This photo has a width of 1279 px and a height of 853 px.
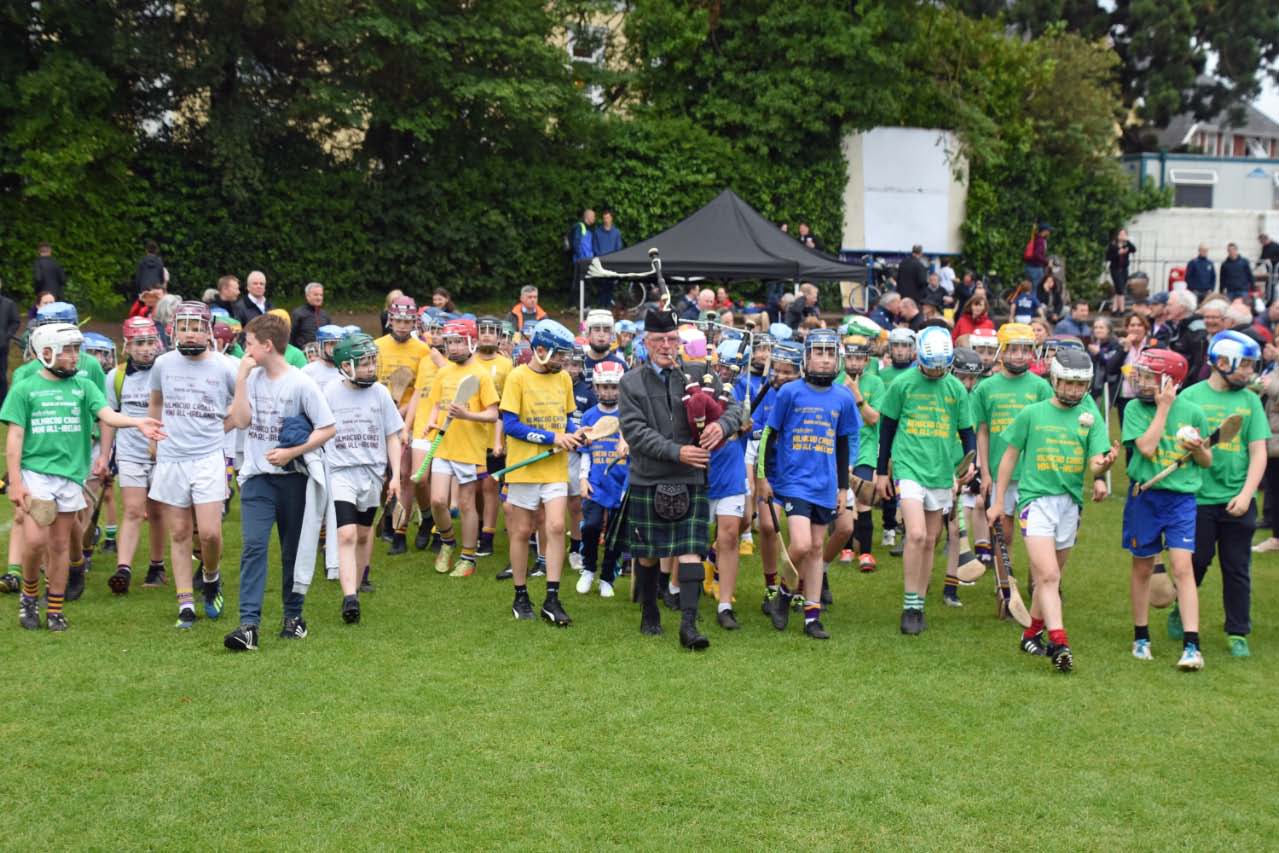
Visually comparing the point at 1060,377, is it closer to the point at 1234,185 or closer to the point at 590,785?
the point at 590,785

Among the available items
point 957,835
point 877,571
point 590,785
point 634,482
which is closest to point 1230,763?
point 957,835

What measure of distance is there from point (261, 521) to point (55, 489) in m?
1.37

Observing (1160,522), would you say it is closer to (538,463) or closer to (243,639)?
(538,463)

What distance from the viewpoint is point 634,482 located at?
27.6 ft

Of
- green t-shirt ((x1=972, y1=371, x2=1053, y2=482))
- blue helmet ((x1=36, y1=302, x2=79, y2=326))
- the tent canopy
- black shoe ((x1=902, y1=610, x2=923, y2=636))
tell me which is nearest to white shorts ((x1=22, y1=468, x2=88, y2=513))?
blue helmet ((x1=36, y1=302, x2=79, y2=326))

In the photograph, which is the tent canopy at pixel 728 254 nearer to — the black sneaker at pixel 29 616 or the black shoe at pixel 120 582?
the black shoe at pixel 120 582

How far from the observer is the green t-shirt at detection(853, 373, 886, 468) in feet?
35.6

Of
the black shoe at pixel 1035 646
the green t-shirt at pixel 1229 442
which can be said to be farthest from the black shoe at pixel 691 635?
the green t-shirt at pixel 1229 442

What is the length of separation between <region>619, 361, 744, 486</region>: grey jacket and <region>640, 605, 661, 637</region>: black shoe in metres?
0.89

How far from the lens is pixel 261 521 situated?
317 inches

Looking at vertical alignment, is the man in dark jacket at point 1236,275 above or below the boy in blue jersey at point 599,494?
above

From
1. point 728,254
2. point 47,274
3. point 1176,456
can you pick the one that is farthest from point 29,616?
point 47,274

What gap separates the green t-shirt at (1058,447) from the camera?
8.06 m

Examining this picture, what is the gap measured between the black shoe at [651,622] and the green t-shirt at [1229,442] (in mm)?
3497
